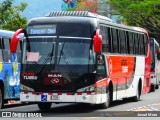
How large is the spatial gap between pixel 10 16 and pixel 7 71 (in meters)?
13.7

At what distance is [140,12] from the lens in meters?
52.7

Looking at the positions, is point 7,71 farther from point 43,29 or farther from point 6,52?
point 43,29

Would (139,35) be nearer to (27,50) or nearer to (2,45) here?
(2,45)

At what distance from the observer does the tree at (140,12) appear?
51938 millimetres

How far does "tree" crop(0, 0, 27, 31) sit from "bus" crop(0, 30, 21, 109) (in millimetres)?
11382

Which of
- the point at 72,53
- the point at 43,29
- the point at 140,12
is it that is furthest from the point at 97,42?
the point at 140,12

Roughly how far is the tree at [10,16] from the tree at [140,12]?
56.5 feet

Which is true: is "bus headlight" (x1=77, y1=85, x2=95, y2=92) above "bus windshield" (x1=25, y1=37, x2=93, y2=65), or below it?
below

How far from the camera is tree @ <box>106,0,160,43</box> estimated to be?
51.9m

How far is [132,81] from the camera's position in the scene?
82.7ft

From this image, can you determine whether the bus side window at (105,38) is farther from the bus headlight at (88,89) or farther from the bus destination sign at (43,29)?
the bus headlight at (88,89)

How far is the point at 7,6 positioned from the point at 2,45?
41.7 ft

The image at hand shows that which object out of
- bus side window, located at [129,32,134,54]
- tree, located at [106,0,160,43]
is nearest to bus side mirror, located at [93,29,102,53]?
bus side window, located at [129,32,134,54]

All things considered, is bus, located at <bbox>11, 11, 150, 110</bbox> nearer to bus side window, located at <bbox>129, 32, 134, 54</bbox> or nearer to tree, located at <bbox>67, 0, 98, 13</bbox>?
bus side window, located at <bbox>129, 32, 134, 54</bbox>
